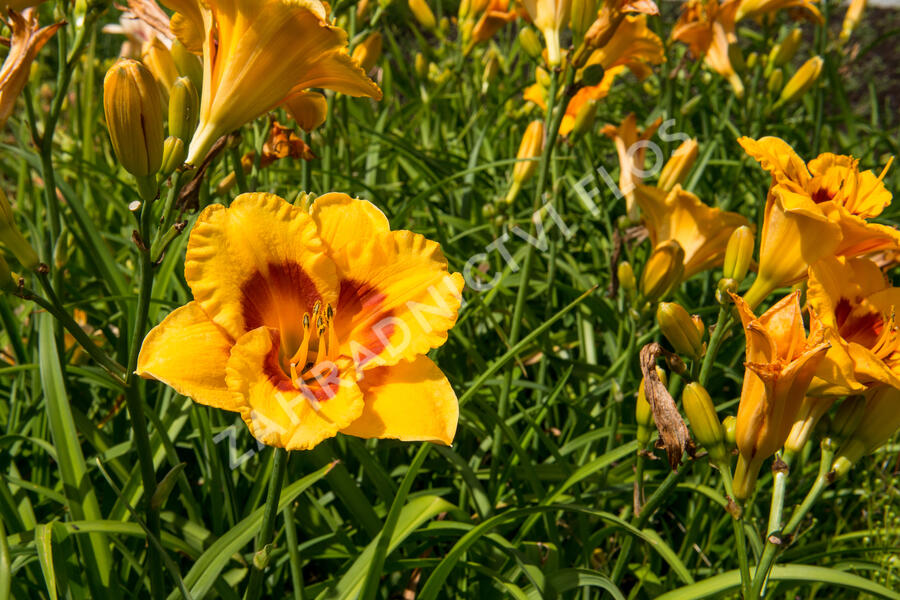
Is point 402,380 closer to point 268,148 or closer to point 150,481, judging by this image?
point 150,481

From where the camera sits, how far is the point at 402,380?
929 millimetres

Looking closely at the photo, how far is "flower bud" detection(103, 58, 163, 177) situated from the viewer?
89 centimetres

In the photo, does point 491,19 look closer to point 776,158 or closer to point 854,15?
point 854,15

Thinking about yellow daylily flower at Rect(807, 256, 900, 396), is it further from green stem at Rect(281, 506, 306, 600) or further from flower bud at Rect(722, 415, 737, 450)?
green stem at Rect(281, 506, 306, 600)

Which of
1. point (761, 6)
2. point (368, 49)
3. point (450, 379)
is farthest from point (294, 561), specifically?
point (761, 6)

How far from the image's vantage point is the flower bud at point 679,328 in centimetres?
108

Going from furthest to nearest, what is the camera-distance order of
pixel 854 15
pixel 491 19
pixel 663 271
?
pixel 854 15 < pixel 491 19 < pixel 663 271

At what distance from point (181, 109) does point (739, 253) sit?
842 millimetres

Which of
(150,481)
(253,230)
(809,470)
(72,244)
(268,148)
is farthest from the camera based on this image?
(72,244)

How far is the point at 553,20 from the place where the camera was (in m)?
1.57

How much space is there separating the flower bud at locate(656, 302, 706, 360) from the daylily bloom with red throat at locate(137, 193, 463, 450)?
0.33 meters

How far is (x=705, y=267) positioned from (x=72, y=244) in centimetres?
176

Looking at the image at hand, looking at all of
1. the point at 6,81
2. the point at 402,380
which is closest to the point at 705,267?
the point at 402,380

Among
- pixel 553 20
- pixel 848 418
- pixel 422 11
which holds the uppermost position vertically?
pixel 553 20
